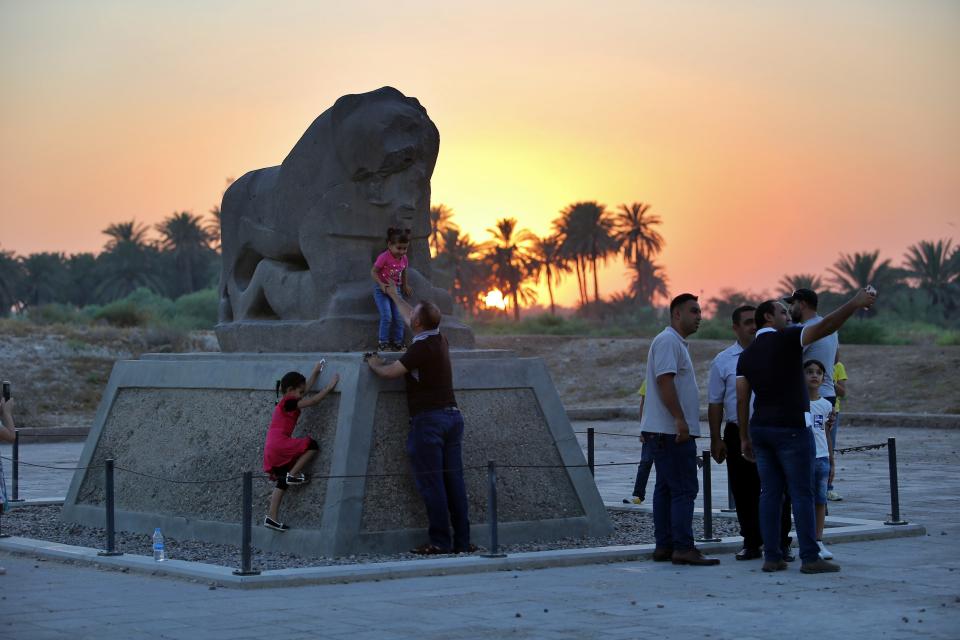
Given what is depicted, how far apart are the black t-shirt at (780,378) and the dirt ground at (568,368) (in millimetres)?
21232

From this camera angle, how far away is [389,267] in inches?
418

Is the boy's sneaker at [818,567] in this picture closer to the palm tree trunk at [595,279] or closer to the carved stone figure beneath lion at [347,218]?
the carved stone figure beneath lion at [347,218]

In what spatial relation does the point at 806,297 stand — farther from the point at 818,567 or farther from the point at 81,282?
the point at 81,282

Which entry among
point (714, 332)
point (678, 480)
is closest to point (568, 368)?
point (714, 332)

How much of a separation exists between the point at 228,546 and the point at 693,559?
354 centimetres

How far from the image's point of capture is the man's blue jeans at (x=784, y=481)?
8.51 meters

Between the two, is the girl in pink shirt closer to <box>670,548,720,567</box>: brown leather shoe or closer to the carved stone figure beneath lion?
the carved stone figure beneath lion

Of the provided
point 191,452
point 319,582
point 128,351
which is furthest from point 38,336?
point 319,582

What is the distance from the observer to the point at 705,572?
28.6ft

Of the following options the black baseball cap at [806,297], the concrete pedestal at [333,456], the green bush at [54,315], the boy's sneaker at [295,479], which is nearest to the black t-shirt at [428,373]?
the concrete pedestal at [333,456]

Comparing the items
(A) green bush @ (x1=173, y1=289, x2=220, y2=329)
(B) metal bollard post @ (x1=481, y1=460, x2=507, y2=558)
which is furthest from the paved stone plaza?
(A) green bush @ (x1=173, y1=289, x2=220, y2=329)

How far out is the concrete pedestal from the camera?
380 inches

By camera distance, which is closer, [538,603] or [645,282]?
[538,603]

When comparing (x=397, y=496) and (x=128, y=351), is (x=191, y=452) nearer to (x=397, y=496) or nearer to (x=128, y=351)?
(x=397, y=496)
